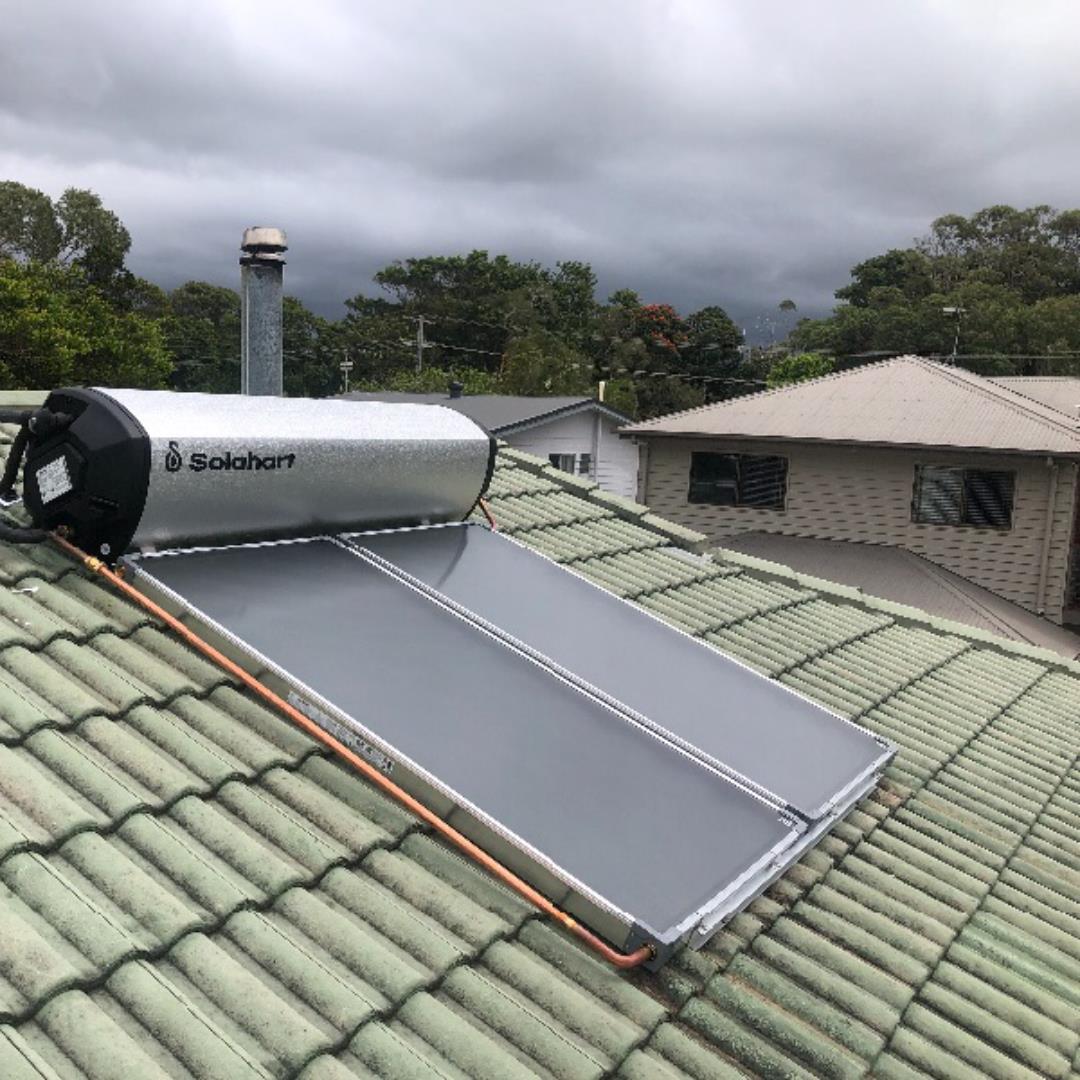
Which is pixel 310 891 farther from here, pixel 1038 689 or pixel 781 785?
pixel 1038 689

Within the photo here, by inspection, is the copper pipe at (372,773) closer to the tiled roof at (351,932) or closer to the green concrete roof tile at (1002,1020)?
the tiled roof at (351,932)

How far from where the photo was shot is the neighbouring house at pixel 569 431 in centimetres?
2991

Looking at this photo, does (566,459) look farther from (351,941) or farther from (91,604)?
(351,941)

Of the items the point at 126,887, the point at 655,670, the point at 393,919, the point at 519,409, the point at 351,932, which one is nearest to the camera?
the point at 126,887

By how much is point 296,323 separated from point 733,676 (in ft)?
285

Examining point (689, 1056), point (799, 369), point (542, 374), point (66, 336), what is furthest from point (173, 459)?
point (799, 369)

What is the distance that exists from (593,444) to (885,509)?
475 inches

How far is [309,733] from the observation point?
11.0ft

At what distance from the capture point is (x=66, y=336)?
1303 inches

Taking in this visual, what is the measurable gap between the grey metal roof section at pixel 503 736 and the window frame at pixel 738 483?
20348 mm

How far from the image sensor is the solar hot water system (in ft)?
9.71

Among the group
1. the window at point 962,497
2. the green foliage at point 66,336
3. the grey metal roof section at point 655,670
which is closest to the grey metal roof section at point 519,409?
the green foliage at point 66,336

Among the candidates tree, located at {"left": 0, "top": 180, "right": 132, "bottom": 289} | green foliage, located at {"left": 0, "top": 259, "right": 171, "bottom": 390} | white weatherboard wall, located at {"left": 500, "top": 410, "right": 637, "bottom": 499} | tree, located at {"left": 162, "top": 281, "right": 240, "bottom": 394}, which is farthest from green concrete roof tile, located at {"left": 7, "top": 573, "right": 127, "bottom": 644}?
tree, located at {"left": 162, "top": 281, "right": 240, "bottom": 394}

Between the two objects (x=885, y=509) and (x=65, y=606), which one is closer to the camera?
(x=65, y=606)
